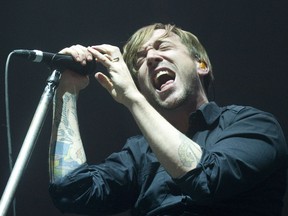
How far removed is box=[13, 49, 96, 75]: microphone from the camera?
4.53 feet

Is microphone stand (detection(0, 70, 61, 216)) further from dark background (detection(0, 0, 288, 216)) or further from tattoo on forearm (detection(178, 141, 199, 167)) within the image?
dark background (detection(0, 0, 288, 216))

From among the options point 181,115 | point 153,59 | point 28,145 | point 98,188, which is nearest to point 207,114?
point 181,115

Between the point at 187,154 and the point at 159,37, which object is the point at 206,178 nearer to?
the point at 187,154

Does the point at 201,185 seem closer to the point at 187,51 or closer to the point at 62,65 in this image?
the point at 62,65

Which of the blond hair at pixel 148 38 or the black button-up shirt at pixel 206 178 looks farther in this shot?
the blond hair at pixel 148 38

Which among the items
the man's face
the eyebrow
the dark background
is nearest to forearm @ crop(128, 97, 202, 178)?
the man's face

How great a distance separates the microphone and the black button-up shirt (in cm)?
29

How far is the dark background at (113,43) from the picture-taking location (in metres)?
2.15

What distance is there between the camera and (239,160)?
128 cm

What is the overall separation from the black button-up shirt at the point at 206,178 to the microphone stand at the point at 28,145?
1.06ft

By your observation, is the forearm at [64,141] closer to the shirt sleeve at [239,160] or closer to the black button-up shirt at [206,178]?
the black button-up shirt at [206,178]

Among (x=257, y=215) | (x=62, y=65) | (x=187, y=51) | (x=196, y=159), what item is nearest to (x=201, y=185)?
(x=196, y=159)

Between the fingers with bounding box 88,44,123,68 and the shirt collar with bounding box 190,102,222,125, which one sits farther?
the shirt collar with bounding box 190,102,222,125

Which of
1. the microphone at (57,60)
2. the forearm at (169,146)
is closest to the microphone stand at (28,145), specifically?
the microphone at (57,60)
